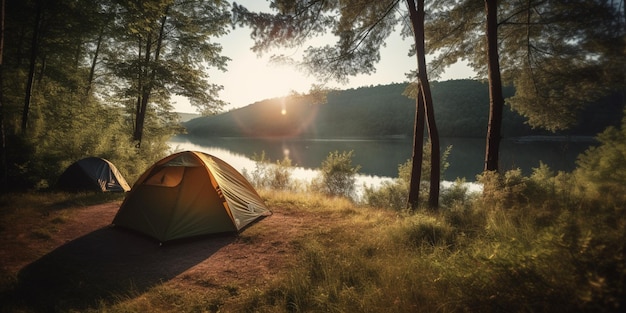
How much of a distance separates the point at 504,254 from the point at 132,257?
222 inches

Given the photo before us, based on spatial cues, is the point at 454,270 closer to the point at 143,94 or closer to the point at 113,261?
the point at 113,261

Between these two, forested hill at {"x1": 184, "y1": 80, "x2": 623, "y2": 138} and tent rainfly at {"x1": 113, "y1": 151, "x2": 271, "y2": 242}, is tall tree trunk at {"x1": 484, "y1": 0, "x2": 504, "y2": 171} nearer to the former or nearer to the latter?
tent rainfly at {"x1": 113, "y1": 151, "x2": 271, "y2": 242}

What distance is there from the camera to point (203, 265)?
4.60m

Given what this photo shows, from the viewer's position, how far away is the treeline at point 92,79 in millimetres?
9070

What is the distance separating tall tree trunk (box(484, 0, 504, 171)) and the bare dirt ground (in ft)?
18.5

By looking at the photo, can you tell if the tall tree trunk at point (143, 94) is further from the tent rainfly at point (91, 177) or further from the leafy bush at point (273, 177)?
the leafy bush at point (273, 177)

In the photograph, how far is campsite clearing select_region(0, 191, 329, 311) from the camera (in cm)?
362

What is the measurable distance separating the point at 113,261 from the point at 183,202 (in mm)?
1519

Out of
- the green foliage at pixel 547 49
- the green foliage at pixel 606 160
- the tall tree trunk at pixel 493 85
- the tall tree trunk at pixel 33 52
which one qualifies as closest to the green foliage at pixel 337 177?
the green foliage at pixel 547 49

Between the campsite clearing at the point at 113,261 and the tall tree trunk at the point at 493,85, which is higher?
the tall tree trunk at the point at 493,85

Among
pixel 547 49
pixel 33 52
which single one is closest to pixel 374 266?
pixel 547 49

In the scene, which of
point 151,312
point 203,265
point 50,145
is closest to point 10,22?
point 50,145

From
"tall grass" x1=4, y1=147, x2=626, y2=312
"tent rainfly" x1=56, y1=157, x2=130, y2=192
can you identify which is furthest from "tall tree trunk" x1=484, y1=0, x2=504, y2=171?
"tent rainfly" x1=56, y1=157, x2=130, y2=192

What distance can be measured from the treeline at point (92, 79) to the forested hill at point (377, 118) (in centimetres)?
3269
